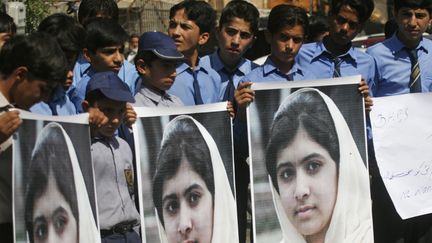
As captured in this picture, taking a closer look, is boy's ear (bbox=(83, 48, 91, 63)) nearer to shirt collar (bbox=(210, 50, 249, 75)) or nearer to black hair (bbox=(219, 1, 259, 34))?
shirt collar (bbox=(210, 50, 249, 75))

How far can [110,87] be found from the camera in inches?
194

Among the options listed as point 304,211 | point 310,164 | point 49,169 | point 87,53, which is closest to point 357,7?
point 310,164

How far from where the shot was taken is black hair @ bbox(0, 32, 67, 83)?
4.23 metres

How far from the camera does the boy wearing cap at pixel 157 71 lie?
18.0 feet

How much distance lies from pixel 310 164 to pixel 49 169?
5.66 feet

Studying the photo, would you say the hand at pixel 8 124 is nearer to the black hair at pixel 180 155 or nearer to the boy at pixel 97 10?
the black hair at pixel 180 155

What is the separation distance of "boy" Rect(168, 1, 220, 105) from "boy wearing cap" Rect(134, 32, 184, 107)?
0.47 meters

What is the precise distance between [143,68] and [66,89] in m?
0.45

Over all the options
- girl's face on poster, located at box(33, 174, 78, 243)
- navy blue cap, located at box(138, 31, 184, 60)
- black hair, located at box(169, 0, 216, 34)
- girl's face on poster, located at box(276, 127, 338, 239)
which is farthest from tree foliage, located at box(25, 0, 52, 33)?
girl's face on poster, located at box(33, 174, 78, 243)

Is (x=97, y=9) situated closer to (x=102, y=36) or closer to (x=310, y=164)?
(x=102, y=36)

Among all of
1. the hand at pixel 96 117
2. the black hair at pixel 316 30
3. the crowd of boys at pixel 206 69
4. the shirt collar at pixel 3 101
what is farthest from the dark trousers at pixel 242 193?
the black hair at pixel 316 30

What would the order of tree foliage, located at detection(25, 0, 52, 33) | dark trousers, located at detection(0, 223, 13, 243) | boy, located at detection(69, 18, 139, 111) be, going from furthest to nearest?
tree foliage, located at detection(25, 0, 52, 33) → boy, located at detection(69, 18, 139, 111) → dark trousers, located at detection(0, 223, 13, 243)

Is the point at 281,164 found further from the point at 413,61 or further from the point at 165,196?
the point at 413,61

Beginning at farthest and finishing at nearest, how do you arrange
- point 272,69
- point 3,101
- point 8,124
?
point 272,69 → point 3,101 → point 8,124
